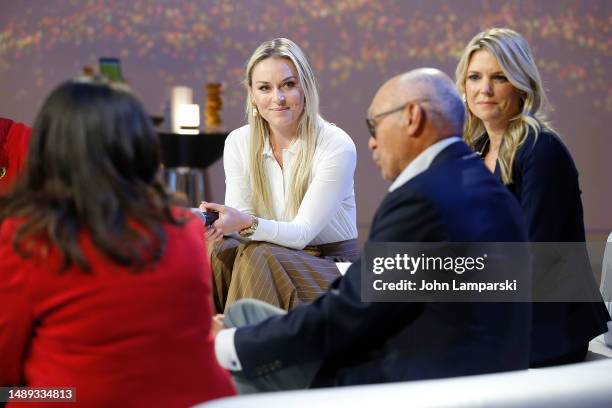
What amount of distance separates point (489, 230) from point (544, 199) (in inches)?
29.4

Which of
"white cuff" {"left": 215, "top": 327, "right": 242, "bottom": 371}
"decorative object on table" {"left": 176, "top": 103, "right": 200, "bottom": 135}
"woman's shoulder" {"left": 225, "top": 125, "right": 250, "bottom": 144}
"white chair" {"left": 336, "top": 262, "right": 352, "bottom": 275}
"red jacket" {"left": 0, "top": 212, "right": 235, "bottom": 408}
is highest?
"decorative object on table" {"left": 176, "top": 103, "right": 200, "bottom": 135}

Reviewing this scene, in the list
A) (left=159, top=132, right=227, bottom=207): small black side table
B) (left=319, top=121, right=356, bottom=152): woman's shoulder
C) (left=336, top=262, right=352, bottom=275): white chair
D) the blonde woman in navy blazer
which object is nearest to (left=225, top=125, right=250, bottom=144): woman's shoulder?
(left=319, top=121, right=356, bottom=152): woman's shoulder

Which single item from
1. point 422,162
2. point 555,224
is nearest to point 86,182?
point 422,162

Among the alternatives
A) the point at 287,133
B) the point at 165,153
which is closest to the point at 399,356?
the point at 165,153

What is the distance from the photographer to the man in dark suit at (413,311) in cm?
209

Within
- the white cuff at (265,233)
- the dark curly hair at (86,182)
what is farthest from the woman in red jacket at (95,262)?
the white cuff at (265,233)

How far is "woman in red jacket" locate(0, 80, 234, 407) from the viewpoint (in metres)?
1.72

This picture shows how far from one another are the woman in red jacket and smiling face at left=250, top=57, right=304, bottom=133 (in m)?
1.98

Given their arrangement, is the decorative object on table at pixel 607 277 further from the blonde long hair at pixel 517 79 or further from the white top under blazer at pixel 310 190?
the white top under blazer at pixel 310 190

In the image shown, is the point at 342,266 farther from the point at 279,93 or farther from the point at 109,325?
the point at 109,325

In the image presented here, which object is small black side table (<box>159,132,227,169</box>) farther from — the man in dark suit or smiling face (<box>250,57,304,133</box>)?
the man in dark suit

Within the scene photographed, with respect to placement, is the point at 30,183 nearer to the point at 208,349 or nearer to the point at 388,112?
the point at 208,349

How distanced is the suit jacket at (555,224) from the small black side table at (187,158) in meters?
1.01

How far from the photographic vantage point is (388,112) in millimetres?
2268
